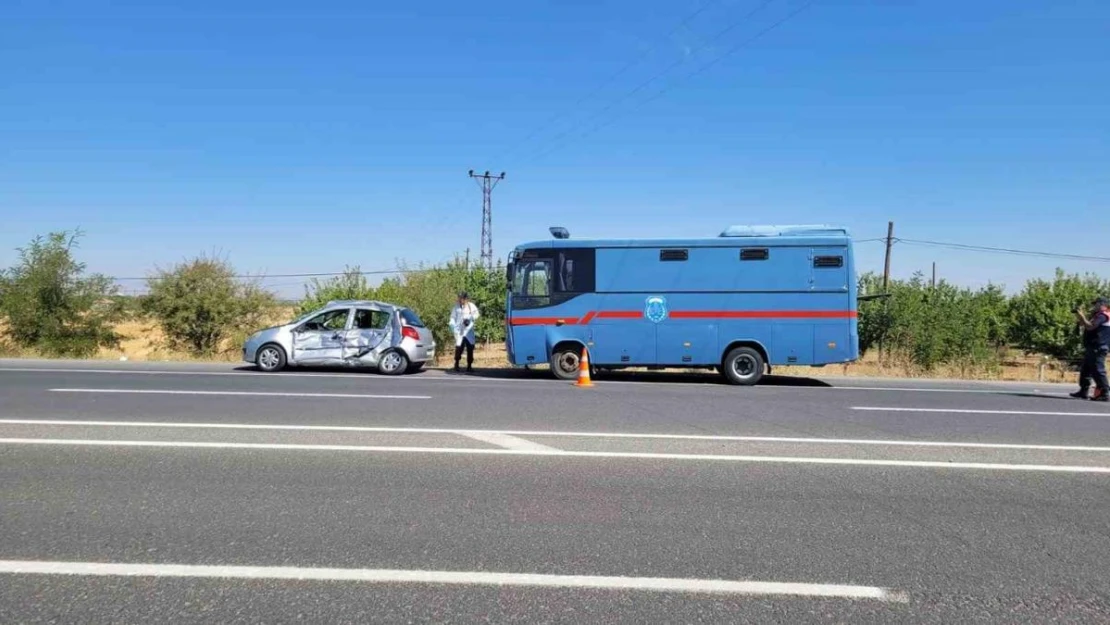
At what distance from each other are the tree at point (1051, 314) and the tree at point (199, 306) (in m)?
46.7

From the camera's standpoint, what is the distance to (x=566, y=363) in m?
14.9

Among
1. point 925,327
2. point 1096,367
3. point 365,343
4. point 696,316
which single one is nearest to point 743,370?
point 696,316

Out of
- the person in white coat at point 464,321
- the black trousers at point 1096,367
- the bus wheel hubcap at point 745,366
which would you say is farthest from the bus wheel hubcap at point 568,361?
the black trousers at point 1096,367

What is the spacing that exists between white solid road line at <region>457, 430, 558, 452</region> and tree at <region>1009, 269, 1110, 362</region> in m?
48.2

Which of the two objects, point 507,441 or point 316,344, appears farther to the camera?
point 316,344

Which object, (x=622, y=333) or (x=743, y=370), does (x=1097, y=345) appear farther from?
(x=622, y=333)

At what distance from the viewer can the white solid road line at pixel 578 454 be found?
6.46m

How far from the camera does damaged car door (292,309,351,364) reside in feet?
52.0

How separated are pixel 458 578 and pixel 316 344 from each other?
13.1 meters

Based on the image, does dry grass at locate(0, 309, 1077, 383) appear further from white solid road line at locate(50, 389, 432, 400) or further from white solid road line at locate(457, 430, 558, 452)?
white solid road line at locate(457, 430, 558, 452)

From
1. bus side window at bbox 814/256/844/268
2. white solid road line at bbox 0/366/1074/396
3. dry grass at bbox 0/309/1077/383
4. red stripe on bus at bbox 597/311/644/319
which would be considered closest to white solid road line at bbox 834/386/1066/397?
white solid road line at bbox 0/366/1074/396

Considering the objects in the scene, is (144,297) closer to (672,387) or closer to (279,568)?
(672,387)

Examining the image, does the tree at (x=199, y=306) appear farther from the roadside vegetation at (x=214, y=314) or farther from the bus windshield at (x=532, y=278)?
the bus windshield at (x=532, y=278)

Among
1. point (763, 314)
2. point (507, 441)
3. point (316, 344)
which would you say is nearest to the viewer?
point (507, 441)
